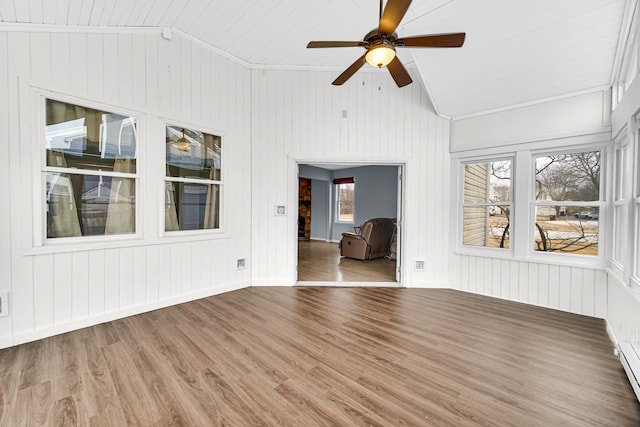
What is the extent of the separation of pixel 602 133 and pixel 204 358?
15.4ft

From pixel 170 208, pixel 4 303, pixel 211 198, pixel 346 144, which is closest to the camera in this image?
pixel 4 303

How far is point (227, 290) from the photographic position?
4.16 m

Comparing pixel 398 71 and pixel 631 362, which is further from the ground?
pixel 398 71

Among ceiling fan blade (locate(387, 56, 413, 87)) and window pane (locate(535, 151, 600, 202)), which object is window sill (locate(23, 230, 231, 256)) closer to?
ceiling fan blade (locate(387, 56, 413, 87))

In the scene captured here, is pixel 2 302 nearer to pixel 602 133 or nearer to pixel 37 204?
pixel 37 204

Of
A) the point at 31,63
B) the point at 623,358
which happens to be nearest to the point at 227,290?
the point at 31,63

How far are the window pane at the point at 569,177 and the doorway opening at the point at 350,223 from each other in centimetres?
181

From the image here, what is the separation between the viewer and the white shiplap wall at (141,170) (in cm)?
252

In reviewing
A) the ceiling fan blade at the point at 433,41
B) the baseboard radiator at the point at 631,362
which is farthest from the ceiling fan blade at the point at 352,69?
the baseboard radiator at the point at 631,362

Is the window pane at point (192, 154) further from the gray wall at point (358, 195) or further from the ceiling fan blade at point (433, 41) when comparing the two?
the gray wall at point (358, 195)

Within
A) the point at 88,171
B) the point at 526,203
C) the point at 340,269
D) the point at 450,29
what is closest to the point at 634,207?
the point at 526,203

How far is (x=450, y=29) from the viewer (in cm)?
311

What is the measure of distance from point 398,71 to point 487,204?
102 inches

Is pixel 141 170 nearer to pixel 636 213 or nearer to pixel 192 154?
pixel 192 154
